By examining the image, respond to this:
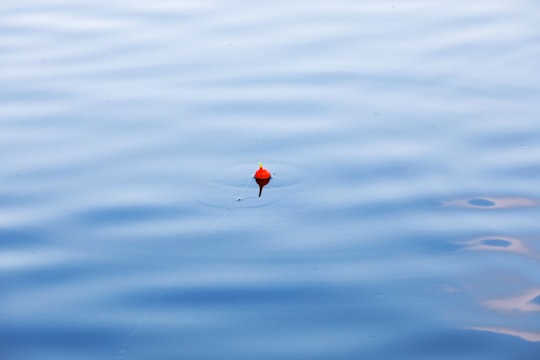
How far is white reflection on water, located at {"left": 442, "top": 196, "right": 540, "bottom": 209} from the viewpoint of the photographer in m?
8.35

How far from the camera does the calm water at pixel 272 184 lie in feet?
22.9

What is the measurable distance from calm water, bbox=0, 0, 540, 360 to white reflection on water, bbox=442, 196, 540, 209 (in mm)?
19

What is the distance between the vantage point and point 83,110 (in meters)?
10.1

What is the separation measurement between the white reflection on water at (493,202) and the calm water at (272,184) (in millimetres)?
19

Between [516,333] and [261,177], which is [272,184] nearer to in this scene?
[261,177]

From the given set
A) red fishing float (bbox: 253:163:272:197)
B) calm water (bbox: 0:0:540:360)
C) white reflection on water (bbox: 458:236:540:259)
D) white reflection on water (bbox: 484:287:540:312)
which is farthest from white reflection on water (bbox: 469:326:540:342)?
red fishing float (bbox: 253:163:272:197)

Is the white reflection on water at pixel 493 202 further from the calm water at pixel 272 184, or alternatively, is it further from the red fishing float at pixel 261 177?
the red fishing float at pixel 261 177

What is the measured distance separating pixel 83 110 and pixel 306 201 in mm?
3055

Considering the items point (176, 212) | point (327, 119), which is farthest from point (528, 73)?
point (176, 212)

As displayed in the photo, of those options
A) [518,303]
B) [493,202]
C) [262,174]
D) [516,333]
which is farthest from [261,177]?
[516,333]

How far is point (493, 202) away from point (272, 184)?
2.03 m

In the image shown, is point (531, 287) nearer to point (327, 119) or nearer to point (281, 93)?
point (327, 119)

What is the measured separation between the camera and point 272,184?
340 inches

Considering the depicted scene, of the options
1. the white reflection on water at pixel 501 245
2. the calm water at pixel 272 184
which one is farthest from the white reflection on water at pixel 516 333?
the white reflection on water at pixel 501 245
